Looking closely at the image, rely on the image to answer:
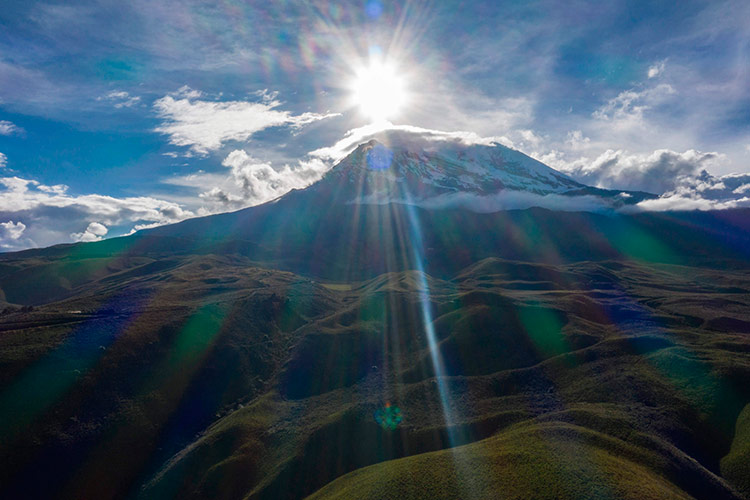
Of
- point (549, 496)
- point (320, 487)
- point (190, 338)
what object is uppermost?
point (190, 338)

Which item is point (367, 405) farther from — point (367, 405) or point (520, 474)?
point (520, 474)

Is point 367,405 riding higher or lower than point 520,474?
lower

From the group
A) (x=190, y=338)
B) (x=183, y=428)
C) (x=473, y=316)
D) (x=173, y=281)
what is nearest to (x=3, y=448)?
(x=183, y=428)

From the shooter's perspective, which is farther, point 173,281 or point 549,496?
point 173,281

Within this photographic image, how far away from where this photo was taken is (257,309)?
4336 inches

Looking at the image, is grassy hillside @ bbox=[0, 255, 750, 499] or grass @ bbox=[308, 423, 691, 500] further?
grassy hillside @ bbox=[0, 255, 750, 499]

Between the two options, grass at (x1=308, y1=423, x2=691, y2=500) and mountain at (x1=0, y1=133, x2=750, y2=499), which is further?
mountain at (x1=0, y1=133, x2=750, y2=499)

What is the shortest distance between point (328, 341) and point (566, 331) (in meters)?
55.7

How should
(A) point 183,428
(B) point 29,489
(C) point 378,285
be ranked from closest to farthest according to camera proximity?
(B) point 29,489 < (A) point 183,428 < (C) point 378,285

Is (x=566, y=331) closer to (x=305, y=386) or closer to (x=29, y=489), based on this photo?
(x=305, y=386)

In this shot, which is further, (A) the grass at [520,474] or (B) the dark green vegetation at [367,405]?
(B) the dark green vegetation at [367,405]

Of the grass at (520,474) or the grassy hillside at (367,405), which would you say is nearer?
the grass at (520,474)

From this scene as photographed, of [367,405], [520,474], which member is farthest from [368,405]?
[520,474]

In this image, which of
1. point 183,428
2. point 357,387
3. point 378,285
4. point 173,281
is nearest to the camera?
point 183,428
